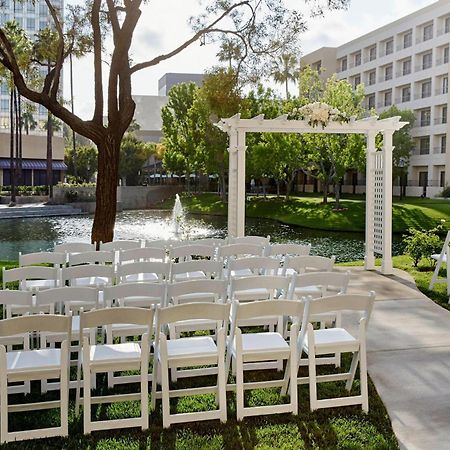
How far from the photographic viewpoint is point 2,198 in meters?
44.1

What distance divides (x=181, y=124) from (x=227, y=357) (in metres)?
43.8

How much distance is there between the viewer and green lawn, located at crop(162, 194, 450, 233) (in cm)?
3178

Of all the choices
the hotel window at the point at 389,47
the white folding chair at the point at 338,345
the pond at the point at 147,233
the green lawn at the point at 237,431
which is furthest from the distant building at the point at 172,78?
the green lawn at the point at 237,431

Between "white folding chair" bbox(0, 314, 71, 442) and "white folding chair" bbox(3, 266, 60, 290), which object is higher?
"white folding chair" bbox(3, 266, 60, 290)

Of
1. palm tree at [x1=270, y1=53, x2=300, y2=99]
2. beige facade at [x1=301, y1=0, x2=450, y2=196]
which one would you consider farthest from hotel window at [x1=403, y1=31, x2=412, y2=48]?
palm tree at [x1=270, y1=53, x2=300, y2=99]

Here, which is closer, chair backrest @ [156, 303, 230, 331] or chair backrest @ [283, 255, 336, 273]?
chair backrest @ [156, 303, 230, 331]

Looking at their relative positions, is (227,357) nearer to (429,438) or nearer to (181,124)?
(429,438)

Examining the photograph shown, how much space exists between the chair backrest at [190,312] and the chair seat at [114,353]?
0.31 meters

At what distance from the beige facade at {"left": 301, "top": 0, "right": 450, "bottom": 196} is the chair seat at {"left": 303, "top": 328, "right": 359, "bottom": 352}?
43.8 meters

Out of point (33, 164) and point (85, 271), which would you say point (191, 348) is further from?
point (33, 164)

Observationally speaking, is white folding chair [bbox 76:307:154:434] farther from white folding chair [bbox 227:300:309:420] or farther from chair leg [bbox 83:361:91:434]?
white folding chair [bbox 227:300:309:420]

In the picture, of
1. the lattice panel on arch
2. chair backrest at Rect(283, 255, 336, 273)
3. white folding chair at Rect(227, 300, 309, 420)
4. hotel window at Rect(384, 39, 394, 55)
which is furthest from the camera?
hotel window at Rect(384, 39, 394, 55)

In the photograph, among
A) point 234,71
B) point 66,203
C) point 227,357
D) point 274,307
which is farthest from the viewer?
point 66,203

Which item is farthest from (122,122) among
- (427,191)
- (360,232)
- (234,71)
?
(427,191)
